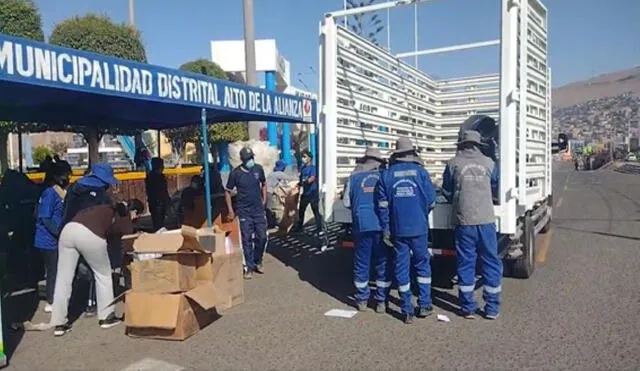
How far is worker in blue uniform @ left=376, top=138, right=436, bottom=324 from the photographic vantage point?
5.98 m

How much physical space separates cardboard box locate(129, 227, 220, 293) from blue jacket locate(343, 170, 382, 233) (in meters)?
1.65

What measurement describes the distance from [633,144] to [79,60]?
3247 inches

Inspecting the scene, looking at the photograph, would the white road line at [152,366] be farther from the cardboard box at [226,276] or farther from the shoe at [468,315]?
the shoe at [468,315]

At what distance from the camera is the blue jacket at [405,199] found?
597cm

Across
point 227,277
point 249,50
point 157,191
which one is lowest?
point 227,277

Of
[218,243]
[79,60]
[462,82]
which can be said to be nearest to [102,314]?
[218,243]

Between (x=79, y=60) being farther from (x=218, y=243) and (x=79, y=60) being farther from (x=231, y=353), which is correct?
(x=231, y=353)

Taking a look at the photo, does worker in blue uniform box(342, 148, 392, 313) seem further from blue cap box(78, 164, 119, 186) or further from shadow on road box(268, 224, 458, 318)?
blue cap box(78, 164, 119, 186)

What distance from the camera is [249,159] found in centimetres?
845

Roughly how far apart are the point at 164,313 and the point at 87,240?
1.04 meters

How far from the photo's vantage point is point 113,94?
584 cm

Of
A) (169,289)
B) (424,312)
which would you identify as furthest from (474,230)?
(169,289)

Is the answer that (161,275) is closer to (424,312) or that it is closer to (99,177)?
(99,177)

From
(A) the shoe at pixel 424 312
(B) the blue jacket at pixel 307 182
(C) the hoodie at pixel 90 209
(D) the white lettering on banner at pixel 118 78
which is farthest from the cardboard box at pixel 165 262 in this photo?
(B) the blue jacket at pixel 307 182
